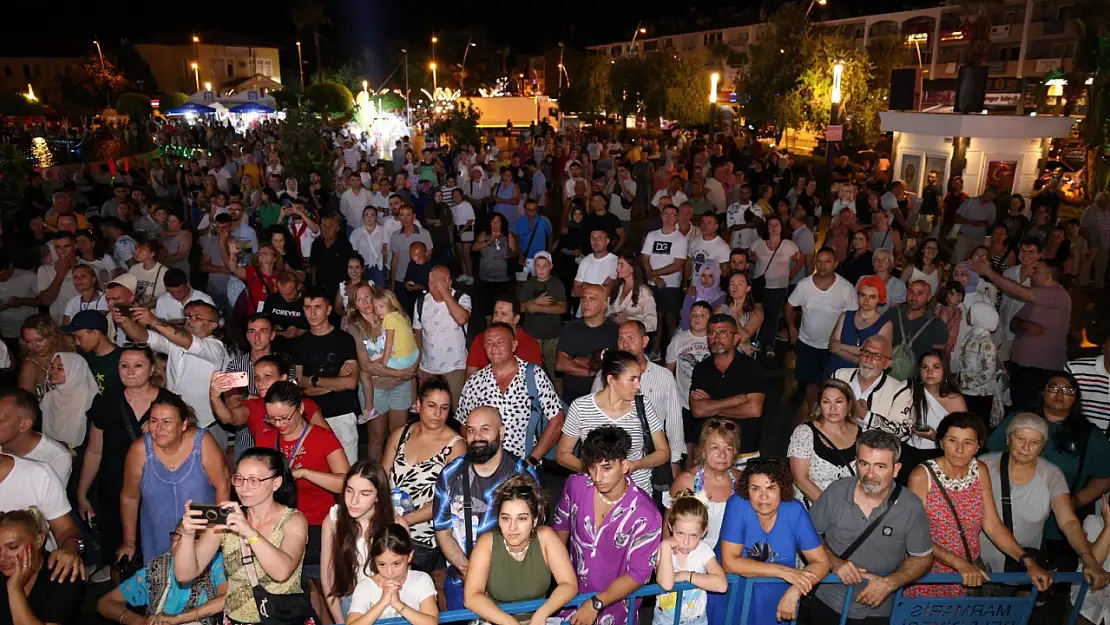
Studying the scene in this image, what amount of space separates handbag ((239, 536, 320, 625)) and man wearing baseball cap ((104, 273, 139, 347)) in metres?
2.48

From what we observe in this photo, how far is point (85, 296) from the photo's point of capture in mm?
6547

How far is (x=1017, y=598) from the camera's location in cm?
375

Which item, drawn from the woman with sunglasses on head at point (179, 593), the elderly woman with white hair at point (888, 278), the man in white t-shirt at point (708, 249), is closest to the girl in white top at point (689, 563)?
the woman with sunglasses on head at point (179, 593)

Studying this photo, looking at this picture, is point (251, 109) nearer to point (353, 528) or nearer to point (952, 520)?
point (353, 528)

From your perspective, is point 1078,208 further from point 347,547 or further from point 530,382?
point 347,547

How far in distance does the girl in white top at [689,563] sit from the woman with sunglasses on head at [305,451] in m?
1.81

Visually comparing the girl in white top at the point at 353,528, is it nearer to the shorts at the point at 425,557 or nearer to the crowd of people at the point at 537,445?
the crowd of people at the point at 537,445

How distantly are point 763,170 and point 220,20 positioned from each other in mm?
121084

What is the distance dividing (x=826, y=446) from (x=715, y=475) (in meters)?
0.80

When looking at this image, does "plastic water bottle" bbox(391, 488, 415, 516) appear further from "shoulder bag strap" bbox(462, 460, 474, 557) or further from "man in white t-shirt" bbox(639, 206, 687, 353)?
"man in white t-shirt" bbox(639, 206, 687, 353)

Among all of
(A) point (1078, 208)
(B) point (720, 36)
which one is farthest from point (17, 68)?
(A) point (1078, 208)

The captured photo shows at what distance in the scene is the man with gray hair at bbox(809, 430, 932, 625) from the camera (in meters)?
3.69

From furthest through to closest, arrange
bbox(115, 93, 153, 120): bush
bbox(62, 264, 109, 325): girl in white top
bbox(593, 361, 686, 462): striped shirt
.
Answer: bbox(115, 93, 153, 120): bush, bbox(62, 264, 109, 325): girl in white top, bbox(593, 361, 686, 462): striped shirt

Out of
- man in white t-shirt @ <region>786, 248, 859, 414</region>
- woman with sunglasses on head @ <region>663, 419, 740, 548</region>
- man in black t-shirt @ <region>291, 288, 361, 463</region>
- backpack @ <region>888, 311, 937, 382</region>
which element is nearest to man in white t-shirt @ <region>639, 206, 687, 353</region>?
man in white t-shirt @ <region>786, 248, 859, 414</region>
